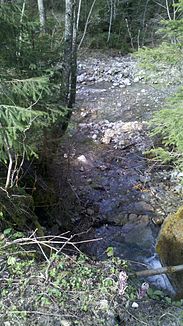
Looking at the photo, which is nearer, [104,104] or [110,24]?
[104,104]

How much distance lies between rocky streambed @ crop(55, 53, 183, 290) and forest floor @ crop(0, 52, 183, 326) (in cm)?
2

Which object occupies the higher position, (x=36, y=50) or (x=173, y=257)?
(x=36, y=50)

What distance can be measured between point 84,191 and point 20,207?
2.44 metres

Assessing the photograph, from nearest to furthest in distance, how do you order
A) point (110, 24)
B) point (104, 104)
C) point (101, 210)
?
1. point (101, 210)
2. point (104, 104)
3. point (110, 24)

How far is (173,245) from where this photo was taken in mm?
4859

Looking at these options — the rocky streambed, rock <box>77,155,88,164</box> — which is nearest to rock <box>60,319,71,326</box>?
the rocky streambed

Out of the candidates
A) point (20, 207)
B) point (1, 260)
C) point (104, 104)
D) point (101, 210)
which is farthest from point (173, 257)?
point (104, 104)

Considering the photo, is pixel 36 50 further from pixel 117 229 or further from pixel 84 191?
pixel 117 229

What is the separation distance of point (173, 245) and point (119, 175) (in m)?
2.46

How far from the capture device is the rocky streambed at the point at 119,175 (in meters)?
5.56

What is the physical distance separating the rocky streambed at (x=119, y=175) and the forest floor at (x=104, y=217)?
18 mm

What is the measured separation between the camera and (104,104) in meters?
9.82

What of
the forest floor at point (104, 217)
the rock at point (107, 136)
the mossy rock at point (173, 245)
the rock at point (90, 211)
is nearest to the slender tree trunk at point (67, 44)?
the forest floor at point (104, 217)

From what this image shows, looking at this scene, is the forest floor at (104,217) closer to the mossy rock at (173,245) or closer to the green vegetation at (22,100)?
the mossy rock at (173,245)
